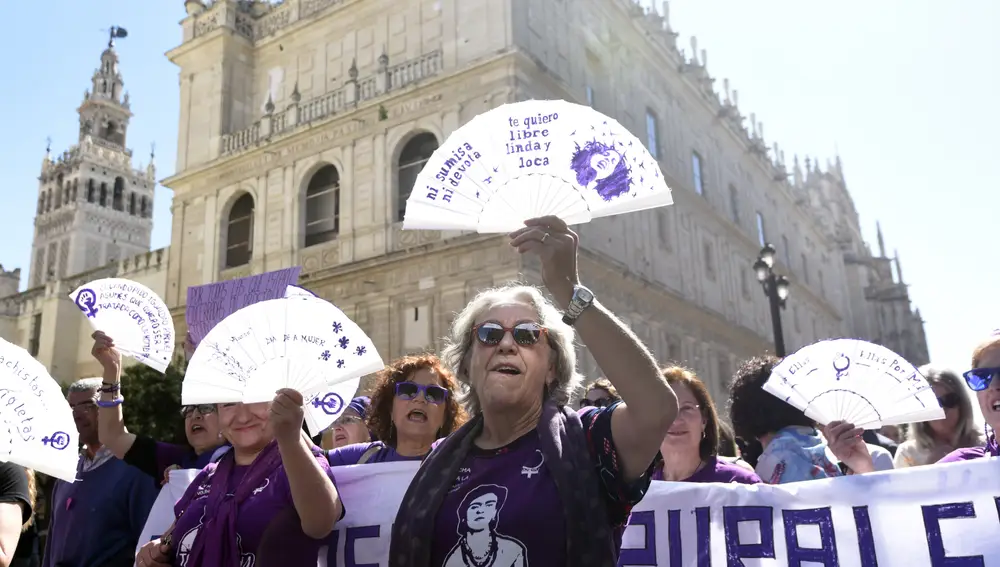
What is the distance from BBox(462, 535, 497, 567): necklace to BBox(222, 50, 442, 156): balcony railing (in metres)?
16.4

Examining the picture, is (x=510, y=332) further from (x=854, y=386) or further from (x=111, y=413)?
(x=111, y=413)

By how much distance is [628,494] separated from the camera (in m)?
2.02

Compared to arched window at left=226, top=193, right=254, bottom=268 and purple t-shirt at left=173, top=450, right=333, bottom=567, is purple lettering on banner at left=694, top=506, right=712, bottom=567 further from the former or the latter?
arched window at left=226, top=193, right=254, bottom=268

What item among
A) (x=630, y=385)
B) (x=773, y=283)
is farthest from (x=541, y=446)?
(x=773, y=283)

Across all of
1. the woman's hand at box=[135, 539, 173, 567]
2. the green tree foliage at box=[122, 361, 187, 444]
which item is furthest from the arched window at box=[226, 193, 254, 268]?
the woman's hand at box=[135, 539, 173, 567]

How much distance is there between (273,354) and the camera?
2631 mm

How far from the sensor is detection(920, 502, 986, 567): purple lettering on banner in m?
2.76

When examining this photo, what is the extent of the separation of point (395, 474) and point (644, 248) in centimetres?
1806

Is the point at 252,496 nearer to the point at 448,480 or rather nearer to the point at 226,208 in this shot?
the point at 448,480

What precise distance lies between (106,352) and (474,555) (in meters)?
2.98

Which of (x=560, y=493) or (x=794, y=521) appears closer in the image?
(x=560, y=493)

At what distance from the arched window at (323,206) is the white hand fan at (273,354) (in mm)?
16057

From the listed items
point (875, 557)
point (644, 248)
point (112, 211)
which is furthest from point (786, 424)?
point (112, 211)

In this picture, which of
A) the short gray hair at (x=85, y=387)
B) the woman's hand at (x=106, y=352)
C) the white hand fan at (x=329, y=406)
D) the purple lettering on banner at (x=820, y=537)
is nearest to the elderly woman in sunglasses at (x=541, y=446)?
the white hand fan at (x=329, y=406)
